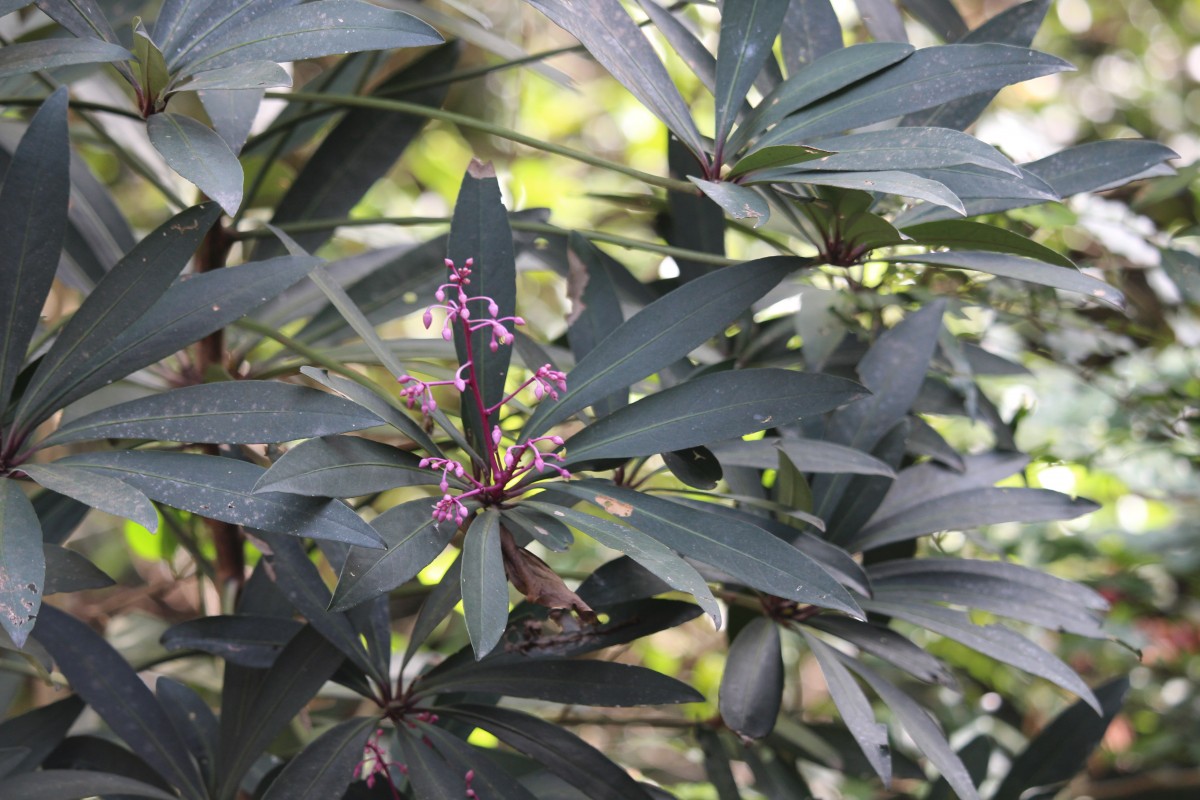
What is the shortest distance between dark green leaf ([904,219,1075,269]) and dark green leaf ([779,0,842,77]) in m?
0.19

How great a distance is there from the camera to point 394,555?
0.55m

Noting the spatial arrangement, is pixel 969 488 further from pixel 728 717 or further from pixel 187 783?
pixel 187 783

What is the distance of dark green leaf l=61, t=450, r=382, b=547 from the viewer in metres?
0.53

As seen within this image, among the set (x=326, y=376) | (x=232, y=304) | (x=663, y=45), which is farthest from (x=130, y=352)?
(x=663, y=45)

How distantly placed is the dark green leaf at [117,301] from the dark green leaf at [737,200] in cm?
30

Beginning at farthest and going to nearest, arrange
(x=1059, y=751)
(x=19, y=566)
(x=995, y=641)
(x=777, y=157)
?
(x=1059, y=751) → (x=995, y=641) → (x=777, y=157) → (x=19, y=566)

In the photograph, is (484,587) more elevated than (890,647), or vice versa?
(484,587)

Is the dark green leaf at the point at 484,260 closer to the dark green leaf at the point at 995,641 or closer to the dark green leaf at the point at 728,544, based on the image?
the dark green leaf at the point at 728,544

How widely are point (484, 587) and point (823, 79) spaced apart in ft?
1.32

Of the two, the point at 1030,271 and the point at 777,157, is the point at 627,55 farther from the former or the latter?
the point at 1030,271

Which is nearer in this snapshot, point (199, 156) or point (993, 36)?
point (199, 156)

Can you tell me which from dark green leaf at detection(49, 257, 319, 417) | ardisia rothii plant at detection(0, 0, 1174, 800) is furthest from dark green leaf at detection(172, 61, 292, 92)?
dark green leaf at detection(49, 257, 319, 417)

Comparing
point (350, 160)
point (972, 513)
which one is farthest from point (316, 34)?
point (972, 513)

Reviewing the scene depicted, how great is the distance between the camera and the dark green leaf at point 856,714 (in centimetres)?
63
